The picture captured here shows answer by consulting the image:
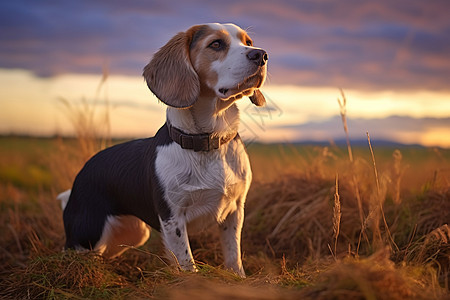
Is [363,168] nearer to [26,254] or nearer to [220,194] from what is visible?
[220,194]

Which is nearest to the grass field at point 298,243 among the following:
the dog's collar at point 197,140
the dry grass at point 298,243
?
the dry grass at point 298,243

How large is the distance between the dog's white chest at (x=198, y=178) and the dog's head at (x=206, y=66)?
1.14 feet

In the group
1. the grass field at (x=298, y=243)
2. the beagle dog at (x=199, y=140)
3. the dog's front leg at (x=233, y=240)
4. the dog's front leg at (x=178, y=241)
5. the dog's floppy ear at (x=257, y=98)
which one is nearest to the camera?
the grass field at (x=298, y=243)

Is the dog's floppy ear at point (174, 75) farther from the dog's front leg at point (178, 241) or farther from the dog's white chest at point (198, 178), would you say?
the dog's front leg at point (178, 241)

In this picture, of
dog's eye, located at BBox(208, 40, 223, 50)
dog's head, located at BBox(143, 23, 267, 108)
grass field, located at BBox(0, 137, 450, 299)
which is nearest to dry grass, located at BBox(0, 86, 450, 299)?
grass field, located at BBox(0, 137, 450, 299)

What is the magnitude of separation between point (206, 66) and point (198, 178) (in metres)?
0.71

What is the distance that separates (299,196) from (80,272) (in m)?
2.37

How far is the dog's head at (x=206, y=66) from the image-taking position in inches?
112

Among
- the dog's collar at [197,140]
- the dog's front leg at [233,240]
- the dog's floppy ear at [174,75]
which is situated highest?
the dog's floppy ear at [174,75]

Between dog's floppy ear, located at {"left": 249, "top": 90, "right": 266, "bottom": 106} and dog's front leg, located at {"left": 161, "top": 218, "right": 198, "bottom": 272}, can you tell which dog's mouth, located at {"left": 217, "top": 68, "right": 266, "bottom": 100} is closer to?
dog's floppy ear, located at {"left": 249, "top": 90, "right": 266, "bottom": 106}

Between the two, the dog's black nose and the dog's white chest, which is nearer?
the dog's black nose

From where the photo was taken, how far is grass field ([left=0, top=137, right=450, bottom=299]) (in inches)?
→ 77.6

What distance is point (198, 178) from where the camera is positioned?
3.01 metres

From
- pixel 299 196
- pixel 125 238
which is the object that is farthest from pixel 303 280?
pixel 299 196
